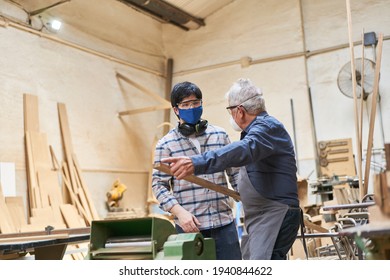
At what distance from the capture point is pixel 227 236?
2.11m

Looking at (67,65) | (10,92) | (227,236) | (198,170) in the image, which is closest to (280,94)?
(67,65)

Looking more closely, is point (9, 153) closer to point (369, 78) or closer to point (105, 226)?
point (105, 226)

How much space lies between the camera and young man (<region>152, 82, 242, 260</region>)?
208 centimetres

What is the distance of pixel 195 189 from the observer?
2131 millimetres

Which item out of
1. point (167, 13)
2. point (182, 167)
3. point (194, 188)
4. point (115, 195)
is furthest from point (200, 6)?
point (182, 167)

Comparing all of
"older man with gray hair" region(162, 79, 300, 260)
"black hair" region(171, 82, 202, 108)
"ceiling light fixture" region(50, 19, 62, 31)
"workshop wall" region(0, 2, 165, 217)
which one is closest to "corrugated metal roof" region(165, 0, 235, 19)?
"workshop wall" region(0, 2, 165, 217)

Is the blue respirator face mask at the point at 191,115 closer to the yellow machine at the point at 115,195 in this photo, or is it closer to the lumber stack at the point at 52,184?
the lumber stack at the point at 52,184

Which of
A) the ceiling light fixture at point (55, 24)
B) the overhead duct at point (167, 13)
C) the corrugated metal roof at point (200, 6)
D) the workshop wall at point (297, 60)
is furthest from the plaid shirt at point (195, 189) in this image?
the corrugated metal roof at point (200, 6)

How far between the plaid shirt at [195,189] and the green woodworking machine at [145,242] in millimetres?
397

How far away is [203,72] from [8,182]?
3.62 meters

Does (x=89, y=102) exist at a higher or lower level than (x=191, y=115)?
higher

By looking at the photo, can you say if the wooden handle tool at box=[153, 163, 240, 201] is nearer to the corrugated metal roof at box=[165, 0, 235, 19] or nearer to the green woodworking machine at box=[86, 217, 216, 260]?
the green woodworking machine at box=[86, 217, 216, 260]

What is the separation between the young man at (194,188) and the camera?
2.08 m

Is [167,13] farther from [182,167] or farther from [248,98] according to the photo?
[182,167]
